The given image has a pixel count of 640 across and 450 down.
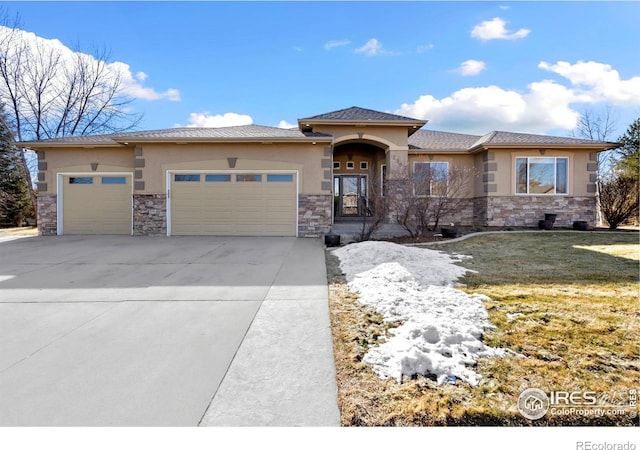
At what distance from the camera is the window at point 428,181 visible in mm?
10148

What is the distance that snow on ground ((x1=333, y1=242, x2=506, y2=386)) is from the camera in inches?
106

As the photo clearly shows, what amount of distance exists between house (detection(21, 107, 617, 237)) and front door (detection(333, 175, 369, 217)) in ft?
7.31

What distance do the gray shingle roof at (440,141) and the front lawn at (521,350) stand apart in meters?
9.64

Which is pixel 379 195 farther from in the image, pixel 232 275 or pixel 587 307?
pixel 587 307

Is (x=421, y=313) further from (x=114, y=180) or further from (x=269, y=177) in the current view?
(x=114, y=180)

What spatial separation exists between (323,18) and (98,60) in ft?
70.0

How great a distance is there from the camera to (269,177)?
1176 centimetres

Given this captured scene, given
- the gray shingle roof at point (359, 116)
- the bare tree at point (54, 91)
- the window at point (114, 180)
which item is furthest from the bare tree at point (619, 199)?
the bare tree at point (54, 91)

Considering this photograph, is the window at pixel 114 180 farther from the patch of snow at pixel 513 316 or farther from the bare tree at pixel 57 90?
the bare tree at pixel 57 90

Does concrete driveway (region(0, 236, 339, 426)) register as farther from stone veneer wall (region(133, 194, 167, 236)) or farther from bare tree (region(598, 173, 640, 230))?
bare tree (region(598, 173, 640, 230))

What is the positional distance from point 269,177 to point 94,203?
23.0ft

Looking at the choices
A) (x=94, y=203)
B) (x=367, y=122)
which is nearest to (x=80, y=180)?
(x=94, y=203)

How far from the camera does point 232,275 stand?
19.8 feet

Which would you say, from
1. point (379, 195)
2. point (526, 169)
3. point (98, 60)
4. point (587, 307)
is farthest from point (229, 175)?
point (98, 60)
